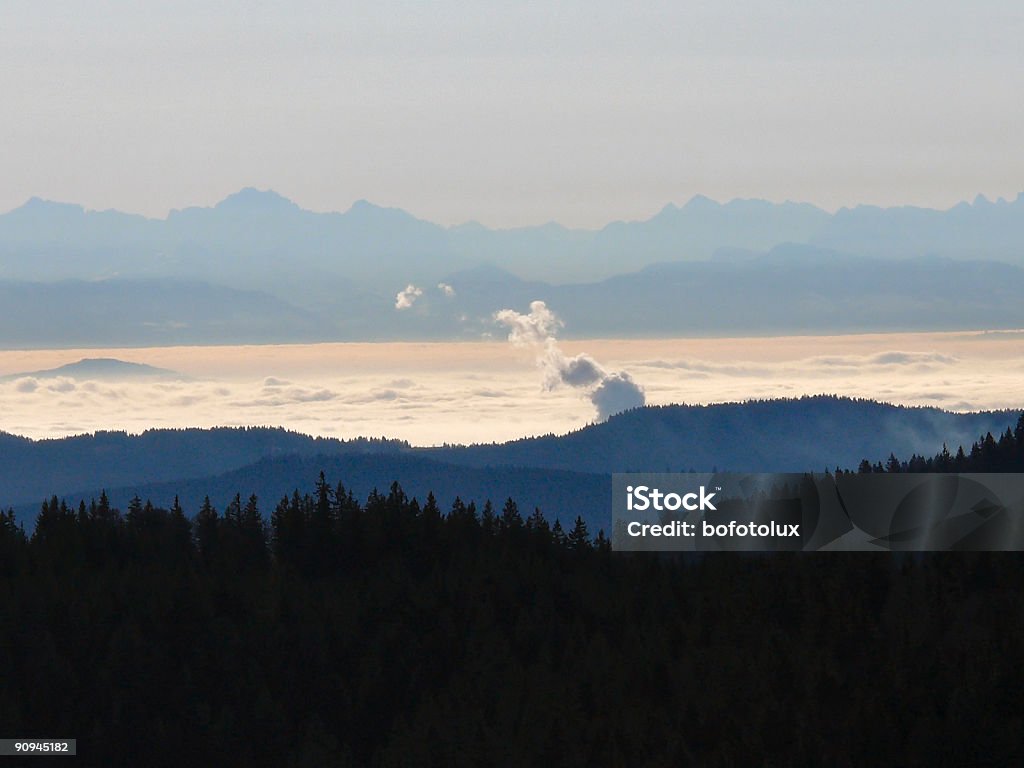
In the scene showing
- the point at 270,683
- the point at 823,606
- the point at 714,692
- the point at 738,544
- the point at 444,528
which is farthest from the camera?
the point at 444,528

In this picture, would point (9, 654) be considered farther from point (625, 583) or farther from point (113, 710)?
point (625, 583)

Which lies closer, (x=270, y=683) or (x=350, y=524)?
(x=270, y=683)

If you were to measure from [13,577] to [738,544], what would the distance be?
66546mm

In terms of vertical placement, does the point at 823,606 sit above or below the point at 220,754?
above

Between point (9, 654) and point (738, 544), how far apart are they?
2515 inches

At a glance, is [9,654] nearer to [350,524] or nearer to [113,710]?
[113,710]

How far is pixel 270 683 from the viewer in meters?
141

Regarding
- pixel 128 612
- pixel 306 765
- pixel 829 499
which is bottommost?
pixel 306 765

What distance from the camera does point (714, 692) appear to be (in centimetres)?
12200

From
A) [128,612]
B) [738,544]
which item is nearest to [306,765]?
[128,612]

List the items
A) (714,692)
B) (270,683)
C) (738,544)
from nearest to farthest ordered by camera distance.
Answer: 1. (714,692)
2. (270,683)
3. (738,544)

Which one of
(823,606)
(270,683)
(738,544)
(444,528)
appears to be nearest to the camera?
(823,606)

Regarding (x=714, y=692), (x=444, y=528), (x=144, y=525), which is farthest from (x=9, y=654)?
(x=714, y=692)

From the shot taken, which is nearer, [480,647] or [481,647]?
[481,647]
